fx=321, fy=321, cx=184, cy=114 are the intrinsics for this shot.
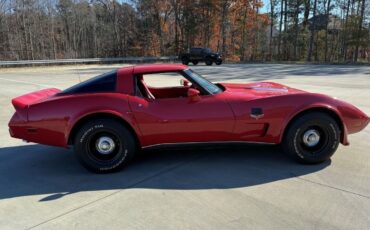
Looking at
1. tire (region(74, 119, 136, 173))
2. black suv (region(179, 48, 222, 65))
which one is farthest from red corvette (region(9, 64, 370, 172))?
black suv (region(179, 48, 222, 65))

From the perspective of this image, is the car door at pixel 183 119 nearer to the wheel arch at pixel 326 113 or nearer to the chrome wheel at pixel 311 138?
the wheel arch at pixel 326 113

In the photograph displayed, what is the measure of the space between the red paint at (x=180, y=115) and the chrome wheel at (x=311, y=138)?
0.30 m

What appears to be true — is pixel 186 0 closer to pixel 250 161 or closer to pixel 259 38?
pixel 259 38

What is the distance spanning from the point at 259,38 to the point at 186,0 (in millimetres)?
12502

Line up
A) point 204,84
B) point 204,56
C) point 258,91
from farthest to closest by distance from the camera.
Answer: point 204,56 < point 258,91 < point 204,84

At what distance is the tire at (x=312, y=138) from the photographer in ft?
13.1

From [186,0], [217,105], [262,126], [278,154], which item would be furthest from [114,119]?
[186,0]

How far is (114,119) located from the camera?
4.02 meters

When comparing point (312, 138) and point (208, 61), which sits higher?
point (208, 61)

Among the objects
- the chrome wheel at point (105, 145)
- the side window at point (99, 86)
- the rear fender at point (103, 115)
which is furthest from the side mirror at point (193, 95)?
the chrome wheel at point (105, 145)

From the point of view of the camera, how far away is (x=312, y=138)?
13.4 feet

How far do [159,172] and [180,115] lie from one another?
2.49ft

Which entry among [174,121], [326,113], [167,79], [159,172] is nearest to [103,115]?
[174,121]

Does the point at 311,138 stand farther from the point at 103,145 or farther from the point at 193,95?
the point at 103,145
